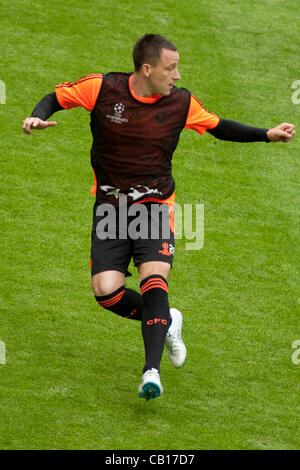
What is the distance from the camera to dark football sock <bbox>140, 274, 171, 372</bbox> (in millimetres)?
6297

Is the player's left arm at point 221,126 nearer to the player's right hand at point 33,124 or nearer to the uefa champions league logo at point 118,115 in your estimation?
the uefa champions league logo at point 118,115

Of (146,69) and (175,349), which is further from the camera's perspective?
(175,349)

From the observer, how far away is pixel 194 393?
6.70 m

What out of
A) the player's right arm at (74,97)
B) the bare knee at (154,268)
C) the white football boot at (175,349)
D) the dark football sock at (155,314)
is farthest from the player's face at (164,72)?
the white football boot at (175,349)

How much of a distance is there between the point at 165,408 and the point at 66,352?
3.62 feet

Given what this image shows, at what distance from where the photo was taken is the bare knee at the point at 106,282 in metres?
6.61

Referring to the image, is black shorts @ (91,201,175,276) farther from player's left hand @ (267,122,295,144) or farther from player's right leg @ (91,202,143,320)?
player's left hand @ (267,122,295,144)

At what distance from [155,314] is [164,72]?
172 cm

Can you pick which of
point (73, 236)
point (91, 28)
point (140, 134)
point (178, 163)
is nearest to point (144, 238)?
point (140, 134)

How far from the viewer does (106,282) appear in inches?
260

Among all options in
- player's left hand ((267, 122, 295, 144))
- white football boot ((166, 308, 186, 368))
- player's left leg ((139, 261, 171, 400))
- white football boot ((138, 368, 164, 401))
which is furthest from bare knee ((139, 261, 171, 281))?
player's left hand ((267, 122, 295, 144))

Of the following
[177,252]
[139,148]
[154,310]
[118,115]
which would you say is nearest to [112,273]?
[154,310]

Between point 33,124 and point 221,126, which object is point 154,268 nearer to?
point 221,126

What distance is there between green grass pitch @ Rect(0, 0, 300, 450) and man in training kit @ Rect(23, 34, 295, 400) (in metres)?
0.62
